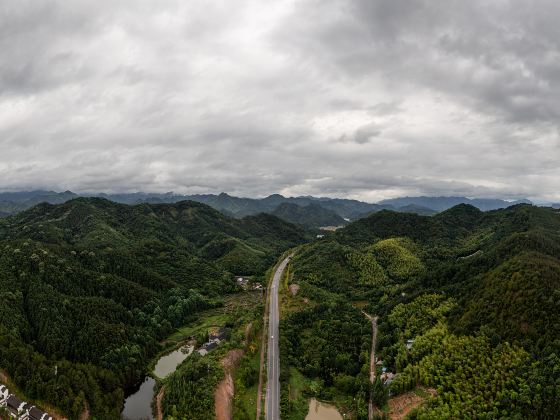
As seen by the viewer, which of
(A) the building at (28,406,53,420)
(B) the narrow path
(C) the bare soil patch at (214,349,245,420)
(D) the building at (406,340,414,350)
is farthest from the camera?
(D) the building at (406,340,414,350)

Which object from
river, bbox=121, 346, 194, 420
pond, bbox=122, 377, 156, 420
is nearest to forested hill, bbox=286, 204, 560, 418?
river, bbox=121, 346, 194, 420

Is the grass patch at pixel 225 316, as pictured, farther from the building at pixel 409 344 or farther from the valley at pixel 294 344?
the building at pixel 409 344

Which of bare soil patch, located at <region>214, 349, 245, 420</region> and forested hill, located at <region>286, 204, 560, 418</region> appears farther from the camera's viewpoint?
bare soil patch, located at <region>214, 349, 245, 420</region>

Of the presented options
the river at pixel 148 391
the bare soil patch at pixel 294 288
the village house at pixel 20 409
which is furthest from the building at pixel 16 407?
the bare soil patch at pixel 294 288

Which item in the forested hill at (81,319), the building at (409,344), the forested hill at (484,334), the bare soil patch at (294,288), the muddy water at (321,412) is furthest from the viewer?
the bare soil patch at (294,288)

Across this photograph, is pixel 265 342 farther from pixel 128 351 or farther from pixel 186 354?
pixel 128 351

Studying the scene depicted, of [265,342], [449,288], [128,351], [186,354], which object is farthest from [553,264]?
[128,351]

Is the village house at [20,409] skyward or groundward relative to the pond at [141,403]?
skyward

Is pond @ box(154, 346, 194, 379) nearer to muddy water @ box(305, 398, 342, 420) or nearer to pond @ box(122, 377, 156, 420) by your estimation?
pond @ box(122, 377, 156, 420)
